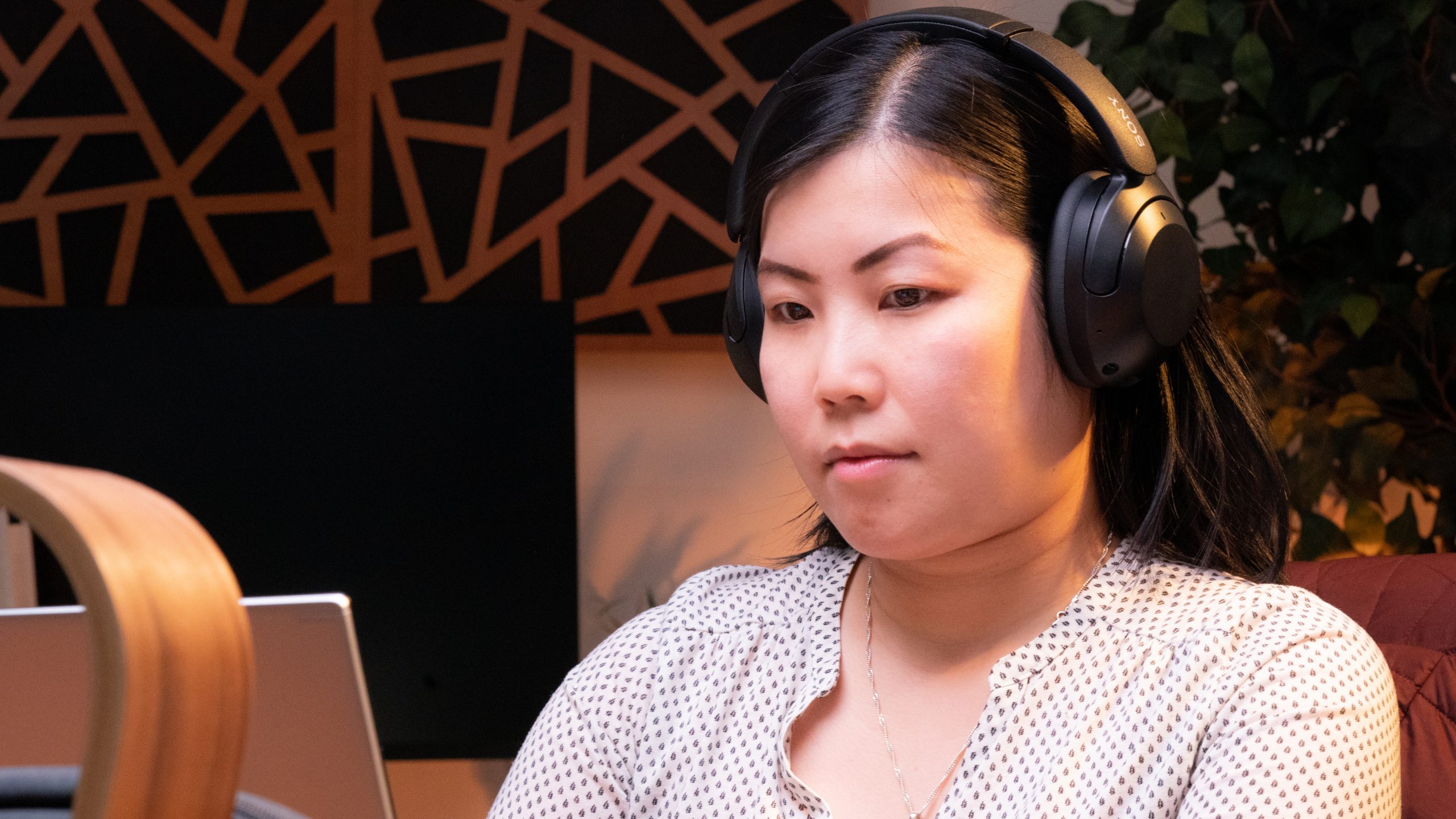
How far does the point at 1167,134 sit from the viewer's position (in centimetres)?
149

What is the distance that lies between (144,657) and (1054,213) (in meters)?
0.67

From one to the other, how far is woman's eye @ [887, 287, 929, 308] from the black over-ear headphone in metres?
0.08

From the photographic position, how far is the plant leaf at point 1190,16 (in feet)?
4.80

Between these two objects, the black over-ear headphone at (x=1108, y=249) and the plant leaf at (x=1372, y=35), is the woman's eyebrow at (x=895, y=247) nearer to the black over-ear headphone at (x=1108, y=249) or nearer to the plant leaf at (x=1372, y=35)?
the black over-ear headphone at (x=1108, y=249)

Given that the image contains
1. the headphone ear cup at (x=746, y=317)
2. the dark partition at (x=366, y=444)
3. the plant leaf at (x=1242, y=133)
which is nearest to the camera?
the headphone ear cup at (x=746, y=317)

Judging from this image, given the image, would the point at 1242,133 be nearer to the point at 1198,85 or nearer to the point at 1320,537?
the point at 1198,85

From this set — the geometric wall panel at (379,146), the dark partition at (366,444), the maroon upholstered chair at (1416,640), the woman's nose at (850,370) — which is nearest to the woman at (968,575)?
the woman's nose at (850,370)

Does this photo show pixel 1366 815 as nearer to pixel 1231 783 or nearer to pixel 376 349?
pixel 1231 783

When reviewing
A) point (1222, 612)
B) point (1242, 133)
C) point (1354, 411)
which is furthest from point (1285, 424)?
point (1222, 612)

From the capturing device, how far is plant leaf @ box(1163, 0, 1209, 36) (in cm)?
146

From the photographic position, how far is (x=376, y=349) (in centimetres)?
177

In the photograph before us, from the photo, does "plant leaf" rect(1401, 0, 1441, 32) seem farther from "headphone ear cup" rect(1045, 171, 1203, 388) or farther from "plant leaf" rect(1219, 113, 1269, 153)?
"headphone ear cup" rect(1045, 171, 1203, 388)

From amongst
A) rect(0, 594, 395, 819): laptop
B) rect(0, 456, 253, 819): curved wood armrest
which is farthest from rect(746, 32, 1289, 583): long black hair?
rect(0, 456, 253, 819): curved wood armrest

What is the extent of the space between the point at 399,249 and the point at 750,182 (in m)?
1.35
